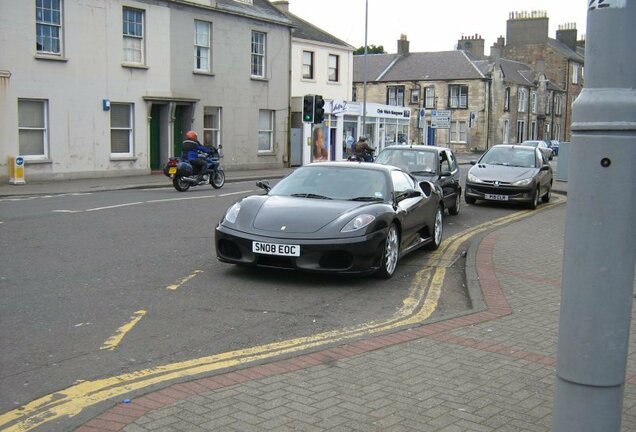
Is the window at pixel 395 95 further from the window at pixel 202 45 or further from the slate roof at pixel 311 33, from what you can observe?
the window at pixel 202 45

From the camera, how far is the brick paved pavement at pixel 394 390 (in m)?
4.23

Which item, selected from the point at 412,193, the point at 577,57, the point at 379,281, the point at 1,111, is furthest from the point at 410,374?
the point at 577,57

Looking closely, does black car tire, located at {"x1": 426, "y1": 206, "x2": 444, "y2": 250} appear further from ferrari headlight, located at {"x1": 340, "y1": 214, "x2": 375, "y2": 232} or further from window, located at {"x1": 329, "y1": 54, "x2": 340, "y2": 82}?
window, located at {"x1": 329, "y1": 54, "x2": 340, "y2": 82}

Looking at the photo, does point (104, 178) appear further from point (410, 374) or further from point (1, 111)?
point (410, 374)

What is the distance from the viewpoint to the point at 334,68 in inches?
1641

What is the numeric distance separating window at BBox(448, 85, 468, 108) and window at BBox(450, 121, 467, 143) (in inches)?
63.5

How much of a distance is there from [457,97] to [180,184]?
4765 centimetres

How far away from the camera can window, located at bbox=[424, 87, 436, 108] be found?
64812 millimetres

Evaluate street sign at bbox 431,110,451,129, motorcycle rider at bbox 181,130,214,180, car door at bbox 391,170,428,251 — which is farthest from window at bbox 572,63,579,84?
car door at bbox 391,170,428,251

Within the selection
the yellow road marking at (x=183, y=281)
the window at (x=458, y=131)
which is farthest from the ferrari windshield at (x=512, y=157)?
the window at (x=458, y=131)

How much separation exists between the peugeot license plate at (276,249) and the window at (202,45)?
2290 centimetres

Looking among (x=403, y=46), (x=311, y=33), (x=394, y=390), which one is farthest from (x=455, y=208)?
(x=403, y=46)

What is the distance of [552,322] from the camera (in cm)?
684

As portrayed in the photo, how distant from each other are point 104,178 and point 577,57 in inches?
2628
